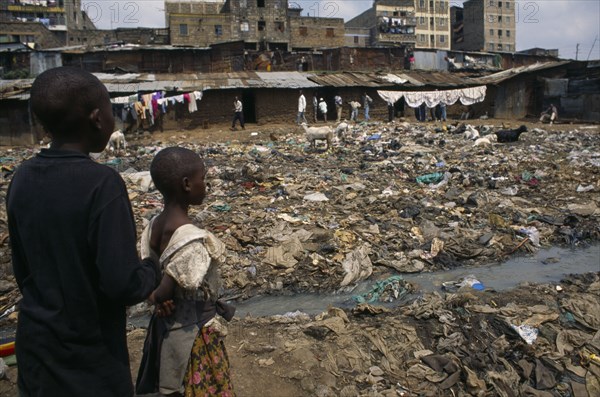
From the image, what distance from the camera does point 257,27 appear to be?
124 feet

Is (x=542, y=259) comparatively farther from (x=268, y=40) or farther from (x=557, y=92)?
(x=268, y=40)

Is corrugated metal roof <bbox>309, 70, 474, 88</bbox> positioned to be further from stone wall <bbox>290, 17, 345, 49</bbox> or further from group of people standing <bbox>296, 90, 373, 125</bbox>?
stone wall <bbox>290, 17, 345, 49</bbox>

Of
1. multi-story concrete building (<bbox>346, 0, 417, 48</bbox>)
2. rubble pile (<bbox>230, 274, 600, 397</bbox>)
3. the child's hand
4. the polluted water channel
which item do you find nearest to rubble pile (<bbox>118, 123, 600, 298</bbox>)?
the polluted water channel

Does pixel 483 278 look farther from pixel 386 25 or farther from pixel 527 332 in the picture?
pixel 386 25

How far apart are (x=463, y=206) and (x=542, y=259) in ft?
6.48

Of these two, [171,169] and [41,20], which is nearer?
[171,169]

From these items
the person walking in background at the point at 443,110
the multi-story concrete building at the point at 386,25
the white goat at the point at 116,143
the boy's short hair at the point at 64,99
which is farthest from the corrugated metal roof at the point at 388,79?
the multi-story concrete building at the point at 386,25

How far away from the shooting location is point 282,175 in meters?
9.81

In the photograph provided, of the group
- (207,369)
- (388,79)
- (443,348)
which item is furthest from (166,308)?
(388,79)

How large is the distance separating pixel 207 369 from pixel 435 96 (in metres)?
22.2

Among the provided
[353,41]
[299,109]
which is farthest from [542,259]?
[353,41]

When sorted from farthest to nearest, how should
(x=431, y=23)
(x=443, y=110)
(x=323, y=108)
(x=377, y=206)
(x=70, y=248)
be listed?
(x=431, y=23), (x=443, y=110), (x=323, y=108), (x=377, y=206), (x=70, y=248)

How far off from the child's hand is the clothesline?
67.9 feet

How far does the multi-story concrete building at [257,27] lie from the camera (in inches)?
1463
